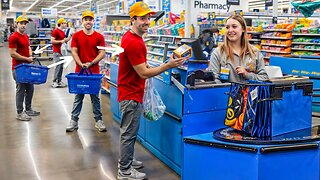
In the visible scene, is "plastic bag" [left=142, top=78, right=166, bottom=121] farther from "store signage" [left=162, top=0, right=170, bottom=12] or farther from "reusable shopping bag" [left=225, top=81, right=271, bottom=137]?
"store signage" [left=162, top=0, right=170, bottom=12]

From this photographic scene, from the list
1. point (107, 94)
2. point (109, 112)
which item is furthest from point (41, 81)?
point (107, 94)

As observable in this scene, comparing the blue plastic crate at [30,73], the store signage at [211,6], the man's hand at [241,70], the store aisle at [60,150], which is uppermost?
the store signage at [211,6]

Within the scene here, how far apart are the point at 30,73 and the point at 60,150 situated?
162 centimetres

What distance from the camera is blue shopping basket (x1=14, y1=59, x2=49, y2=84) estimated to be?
17.9 feet

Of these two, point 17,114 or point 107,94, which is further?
point 107,94

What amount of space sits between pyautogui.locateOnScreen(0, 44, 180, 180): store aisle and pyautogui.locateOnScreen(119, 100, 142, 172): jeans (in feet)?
0.98

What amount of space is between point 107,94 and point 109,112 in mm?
1806

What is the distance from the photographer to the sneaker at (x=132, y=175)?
11.4ft

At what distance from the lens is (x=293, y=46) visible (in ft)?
27.1

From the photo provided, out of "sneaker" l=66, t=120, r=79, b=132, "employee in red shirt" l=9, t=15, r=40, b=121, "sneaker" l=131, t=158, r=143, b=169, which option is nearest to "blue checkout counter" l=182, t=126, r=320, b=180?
"sneaker" l=131, t=158, r=143, b=169

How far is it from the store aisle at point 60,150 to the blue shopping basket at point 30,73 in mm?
712

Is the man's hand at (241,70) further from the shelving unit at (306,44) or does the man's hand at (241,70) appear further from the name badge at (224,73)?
the shelving unit at (306,44)

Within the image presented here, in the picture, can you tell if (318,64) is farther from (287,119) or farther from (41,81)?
(41,81)

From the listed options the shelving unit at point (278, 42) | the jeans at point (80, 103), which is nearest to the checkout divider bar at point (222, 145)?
the jeans at point (80, 103)
